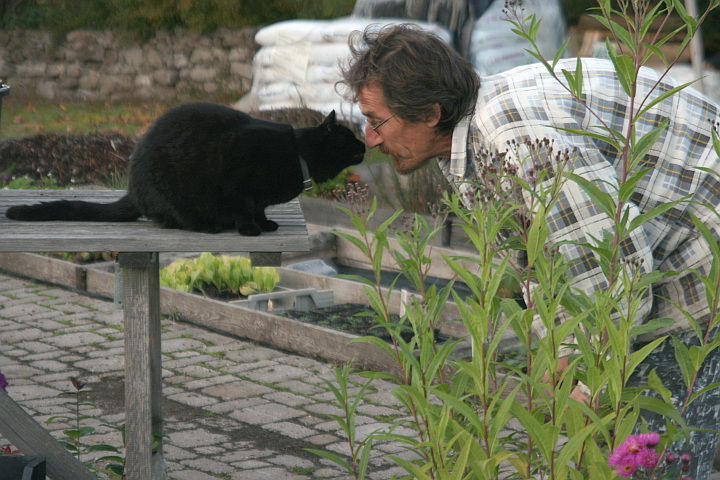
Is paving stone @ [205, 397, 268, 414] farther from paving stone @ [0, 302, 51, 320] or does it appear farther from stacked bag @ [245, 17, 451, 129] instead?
stacked bag @ [245, 17, 451, 129]

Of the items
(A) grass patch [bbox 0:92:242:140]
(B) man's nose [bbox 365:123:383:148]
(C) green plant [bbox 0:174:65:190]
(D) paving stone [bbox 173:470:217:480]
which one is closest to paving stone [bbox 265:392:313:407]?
(D) paving stone [bbox 173:470:217:480]

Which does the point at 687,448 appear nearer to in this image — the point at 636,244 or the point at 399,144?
the point at 636,244

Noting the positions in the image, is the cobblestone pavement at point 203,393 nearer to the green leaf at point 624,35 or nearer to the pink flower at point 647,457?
the pink flower at point 647,457

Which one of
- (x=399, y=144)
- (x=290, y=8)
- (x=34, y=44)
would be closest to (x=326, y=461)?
(x=399, y=144)

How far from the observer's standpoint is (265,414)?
179 inches

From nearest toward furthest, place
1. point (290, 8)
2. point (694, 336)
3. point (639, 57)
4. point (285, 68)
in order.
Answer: point (639, 57)
point (694, 336)
point (285, 68)
point (290, 8)

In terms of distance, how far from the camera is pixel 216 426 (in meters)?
4.39

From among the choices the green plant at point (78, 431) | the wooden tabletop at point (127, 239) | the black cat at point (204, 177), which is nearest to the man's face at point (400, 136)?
the wooden tabletop at point (127, 239)

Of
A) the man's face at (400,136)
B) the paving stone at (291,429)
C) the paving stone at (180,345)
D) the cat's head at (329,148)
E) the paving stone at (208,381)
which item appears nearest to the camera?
the man's face at (400,136)

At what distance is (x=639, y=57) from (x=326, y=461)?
248 centimetres

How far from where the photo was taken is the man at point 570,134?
2477 millimetres

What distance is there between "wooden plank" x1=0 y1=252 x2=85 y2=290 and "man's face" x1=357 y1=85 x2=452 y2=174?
4.21 metres

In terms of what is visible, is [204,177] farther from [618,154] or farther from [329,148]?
[618,154]

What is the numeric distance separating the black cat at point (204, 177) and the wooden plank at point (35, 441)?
63 cm
